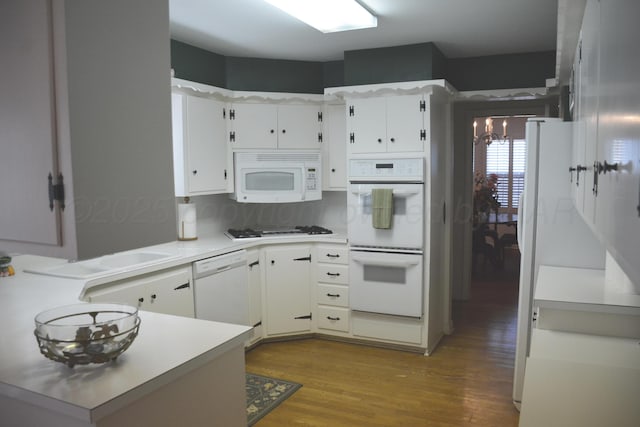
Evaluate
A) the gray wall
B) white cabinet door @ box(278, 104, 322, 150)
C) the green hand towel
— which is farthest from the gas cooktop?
the gray wall

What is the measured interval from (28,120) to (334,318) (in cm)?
346

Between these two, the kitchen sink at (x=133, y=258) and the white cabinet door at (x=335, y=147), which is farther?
the white cabinet door at (x=335, y=147)

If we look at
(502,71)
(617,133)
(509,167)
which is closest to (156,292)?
(617,133)

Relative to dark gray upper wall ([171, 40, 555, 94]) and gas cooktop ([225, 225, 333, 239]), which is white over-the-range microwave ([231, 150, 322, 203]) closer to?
gas cooktop ([225, 225, 333, 239])

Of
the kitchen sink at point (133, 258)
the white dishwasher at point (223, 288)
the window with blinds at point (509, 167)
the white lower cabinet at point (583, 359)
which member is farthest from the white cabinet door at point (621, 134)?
the window with blinds at point (509, 167)

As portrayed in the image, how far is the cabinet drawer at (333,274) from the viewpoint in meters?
4.44

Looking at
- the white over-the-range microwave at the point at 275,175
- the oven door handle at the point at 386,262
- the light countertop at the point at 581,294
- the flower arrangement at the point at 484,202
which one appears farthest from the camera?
the flower arrangement at the point at 484,202

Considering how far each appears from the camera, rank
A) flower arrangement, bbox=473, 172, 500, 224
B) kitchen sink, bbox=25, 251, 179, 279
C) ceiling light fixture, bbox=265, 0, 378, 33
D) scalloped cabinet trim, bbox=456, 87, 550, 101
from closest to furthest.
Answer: kitchen sink, bbox=25, 251, 179, 279 → ceiling light fixture, bbox=265, 0, 378, 33 → scalloped cabinet trim, bbox=456, 87, 550, 101 → flower arrangement, bbox=473, 172, 500, 224

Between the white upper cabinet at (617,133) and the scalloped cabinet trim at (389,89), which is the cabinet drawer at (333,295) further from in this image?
the white upper cabinet at (617,133)

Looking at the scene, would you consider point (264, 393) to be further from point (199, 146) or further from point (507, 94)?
point (507, 94)

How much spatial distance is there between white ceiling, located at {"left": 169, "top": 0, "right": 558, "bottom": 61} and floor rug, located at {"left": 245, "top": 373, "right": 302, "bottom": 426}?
98.3 inches

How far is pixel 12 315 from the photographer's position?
2139 millimetres

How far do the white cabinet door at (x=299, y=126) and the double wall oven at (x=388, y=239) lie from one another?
592 millimetres

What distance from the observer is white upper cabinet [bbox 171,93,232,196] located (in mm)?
4004
